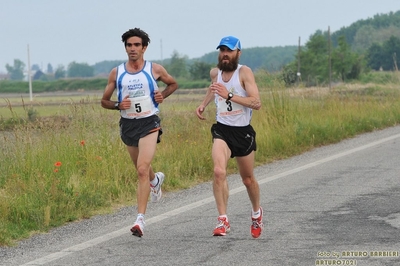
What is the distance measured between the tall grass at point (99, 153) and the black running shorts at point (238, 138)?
6.92ft

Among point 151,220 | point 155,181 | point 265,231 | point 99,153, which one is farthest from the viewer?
point 99,153

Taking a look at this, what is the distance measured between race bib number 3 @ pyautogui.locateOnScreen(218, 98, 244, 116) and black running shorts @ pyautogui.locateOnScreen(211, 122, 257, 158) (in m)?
0.14

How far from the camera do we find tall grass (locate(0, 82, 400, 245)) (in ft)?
31.8

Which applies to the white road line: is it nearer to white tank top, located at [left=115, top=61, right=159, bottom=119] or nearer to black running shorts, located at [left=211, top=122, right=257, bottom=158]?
white tank top, located at [left=115, top=61, right=159, bottom=119]

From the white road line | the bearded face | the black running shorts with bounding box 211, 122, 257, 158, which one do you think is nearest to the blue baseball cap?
the bearded face

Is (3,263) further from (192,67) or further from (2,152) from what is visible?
(192,67)

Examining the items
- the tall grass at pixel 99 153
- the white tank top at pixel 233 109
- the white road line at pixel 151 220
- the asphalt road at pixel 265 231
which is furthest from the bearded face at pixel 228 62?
the tall grass at pixel 99 153

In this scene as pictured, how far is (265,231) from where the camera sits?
333 inches

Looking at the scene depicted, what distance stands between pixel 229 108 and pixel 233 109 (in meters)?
0.04

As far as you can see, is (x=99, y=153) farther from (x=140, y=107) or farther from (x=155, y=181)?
(x=140, y=107)

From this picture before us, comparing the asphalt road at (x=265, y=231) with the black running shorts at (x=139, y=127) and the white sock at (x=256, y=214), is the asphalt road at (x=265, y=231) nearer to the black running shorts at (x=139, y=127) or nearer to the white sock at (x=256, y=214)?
the white sock at (x=256, y=214)

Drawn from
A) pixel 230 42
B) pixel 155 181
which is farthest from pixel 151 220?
pixel 230 42

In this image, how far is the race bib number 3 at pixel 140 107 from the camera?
8812 millimetres

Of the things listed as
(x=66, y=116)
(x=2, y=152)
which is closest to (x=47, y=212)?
(x=2, y=152)
